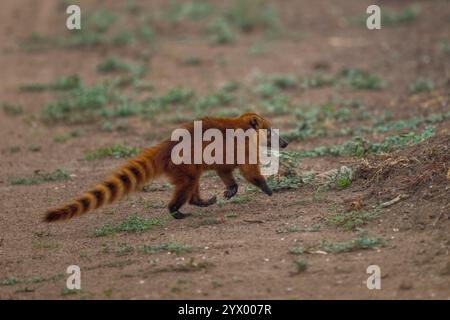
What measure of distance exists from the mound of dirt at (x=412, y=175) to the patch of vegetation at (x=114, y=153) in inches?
146

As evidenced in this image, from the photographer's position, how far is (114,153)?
1209 cm

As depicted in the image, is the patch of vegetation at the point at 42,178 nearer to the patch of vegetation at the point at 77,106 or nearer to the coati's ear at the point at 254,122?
the coati's ear at the point at 254,122

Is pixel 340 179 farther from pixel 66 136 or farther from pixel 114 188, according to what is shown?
pixel 66 136

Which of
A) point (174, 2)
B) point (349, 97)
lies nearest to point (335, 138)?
point (349, 97)

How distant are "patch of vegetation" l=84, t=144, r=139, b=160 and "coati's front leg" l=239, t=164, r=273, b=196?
9.95ft

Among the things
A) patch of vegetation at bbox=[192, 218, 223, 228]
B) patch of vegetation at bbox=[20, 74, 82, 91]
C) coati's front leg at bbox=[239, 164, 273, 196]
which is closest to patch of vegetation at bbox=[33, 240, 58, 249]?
patch of vegetation at bbox=[192, 218, 223, 228]

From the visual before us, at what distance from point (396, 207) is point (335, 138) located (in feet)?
12.9

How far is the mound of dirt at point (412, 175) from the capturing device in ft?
27.6

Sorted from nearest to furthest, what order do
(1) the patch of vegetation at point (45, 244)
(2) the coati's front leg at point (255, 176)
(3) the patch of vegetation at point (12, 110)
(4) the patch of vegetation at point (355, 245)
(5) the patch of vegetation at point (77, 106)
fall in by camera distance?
(4) the patch of vegetation at point (355, 245) → (1) the patch of vegetation at point (45, 244) → (2) the coati's front leg at point (255, 176) → (5) the patch of vegetation at point (77, 106) → (3) the patch of vegetation at point (12, 110)

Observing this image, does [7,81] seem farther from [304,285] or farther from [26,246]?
[304,285]

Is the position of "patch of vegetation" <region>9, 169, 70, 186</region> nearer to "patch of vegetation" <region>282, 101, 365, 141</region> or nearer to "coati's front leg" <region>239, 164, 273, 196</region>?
"coati's front leg" <region>239, 164, 273, 196</region>

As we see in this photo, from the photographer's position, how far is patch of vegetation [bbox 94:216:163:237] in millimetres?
8891

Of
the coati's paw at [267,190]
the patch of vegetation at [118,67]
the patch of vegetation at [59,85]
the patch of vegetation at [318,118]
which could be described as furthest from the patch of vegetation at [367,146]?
A: the patch of vegetation at [118,67]

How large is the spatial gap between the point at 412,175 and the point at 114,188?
2.97 m
